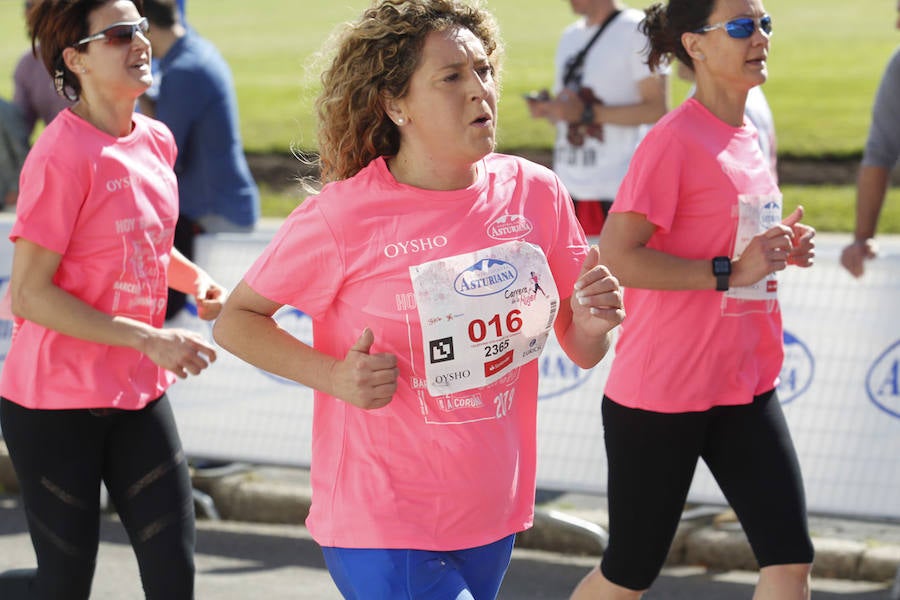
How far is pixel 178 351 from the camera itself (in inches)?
143

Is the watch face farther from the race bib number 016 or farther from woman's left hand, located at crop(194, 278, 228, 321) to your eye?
woman's left hand, located at crop(194, 278, 228, 321)

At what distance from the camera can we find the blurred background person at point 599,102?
639 cm

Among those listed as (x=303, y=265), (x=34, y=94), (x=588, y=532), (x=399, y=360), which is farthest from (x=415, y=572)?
(x=34, y=94)

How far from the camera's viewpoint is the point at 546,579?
5406 millimetres

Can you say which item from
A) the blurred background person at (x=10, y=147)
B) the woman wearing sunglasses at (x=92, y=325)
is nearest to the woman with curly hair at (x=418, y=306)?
the woman wearing sunglasses at (x=92, y=325)

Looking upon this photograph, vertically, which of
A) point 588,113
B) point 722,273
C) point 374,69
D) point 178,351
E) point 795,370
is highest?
point 374,69

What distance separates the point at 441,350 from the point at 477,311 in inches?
4.3

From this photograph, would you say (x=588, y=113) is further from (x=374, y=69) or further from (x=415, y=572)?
(x=415, y=572)

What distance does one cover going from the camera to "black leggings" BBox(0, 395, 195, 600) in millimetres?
3836

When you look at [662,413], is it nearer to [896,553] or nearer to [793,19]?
Answer: [896,553]

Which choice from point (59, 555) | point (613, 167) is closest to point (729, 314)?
point (59, 555)

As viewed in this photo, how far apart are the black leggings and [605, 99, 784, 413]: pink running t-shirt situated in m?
1.28

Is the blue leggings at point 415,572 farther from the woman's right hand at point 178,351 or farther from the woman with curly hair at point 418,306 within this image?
the woman's right hand at point 178,351

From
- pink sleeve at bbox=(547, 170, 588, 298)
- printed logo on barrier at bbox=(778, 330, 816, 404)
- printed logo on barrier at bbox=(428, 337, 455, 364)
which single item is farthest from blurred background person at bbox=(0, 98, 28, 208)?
printed logo on barrier at bbox=(428, 337, 455, 364)
